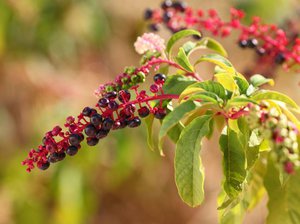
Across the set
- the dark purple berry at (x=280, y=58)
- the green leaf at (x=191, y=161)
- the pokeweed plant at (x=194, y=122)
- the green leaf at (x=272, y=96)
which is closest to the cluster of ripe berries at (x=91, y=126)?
the pokeweed plant at (x=194, y=122)

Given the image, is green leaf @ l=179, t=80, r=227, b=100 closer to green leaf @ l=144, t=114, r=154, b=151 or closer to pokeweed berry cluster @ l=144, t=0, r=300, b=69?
green leaf @ l=144, t=114, r=154, b=151

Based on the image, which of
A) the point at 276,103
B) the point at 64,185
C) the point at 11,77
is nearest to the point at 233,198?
the point at 276,103

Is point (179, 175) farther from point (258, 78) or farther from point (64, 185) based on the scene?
point (64, 185)

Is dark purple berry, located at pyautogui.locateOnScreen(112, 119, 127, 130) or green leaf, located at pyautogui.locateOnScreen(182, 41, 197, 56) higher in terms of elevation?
green leaf, located at pyautogui.locateOnScreen(182, 41, 197, 56)

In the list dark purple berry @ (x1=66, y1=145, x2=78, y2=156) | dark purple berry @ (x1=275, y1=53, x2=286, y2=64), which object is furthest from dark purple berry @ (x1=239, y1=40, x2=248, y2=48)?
dark purple berry @ (x1=66, y1=145, x2=78, y2=156)

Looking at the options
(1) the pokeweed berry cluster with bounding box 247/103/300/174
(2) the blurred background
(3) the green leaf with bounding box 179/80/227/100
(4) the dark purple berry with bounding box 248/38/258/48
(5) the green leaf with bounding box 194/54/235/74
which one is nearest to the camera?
(1) the pokeweed berry cluster with bounding box 247/103/300/174

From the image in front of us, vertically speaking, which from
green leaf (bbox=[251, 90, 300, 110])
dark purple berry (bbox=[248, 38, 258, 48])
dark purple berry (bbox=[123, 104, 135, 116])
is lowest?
green leaf (bbox=[251, 90, 300, 110])

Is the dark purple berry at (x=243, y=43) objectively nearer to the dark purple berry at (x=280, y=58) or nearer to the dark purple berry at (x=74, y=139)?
the dark purple berry at (x=280, y=58)
